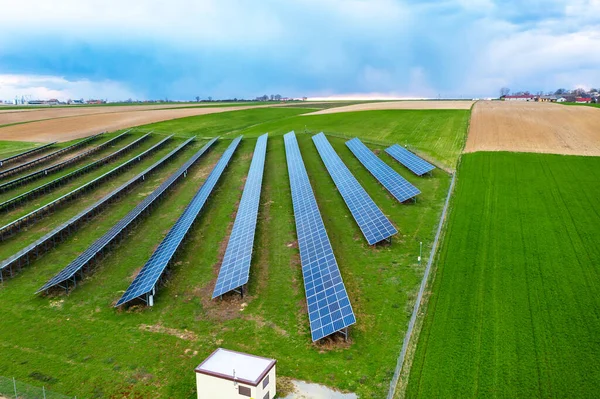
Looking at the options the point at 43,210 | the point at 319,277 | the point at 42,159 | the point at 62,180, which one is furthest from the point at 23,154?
the point at 319,277

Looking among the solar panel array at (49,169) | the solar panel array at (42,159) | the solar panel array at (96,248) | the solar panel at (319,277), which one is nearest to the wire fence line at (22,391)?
the solar panel array at (96,248)

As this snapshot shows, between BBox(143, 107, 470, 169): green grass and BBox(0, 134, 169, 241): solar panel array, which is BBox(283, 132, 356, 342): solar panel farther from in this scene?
BBox(0, 134, 169, 241): solar panel array

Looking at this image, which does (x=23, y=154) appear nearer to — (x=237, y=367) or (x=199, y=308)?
(x=199, y=308)

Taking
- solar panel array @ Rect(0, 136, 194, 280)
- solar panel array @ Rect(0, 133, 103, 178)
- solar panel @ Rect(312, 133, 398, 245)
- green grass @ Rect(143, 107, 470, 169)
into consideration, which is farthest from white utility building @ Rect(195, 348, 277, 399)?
solar panel array @ Rect(0, 133, 103, 178)

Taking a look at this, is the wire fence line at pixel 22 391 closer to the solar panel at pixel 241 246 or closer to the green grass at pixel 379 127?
the solar panel at pixel 241 246

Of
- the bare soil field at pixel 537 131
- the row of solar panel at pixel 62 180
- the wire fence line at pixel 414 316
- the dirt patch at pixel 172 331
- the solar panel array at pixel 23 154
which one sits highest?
the bare soil field at pixel 537 131

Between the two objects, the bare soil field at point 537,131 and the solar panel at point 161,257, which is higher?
the bare soil field at point 537,131

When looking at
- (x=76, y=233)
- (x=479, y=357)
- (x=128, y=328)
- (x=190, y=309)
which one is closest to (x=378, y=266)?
(x=479, y=357)

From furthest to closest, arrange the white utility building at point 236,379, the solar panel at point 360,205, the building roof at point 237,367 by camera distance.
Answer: the solar panel at point 360,205, the building roof at point 237,367, the white utility building at point 236,379
